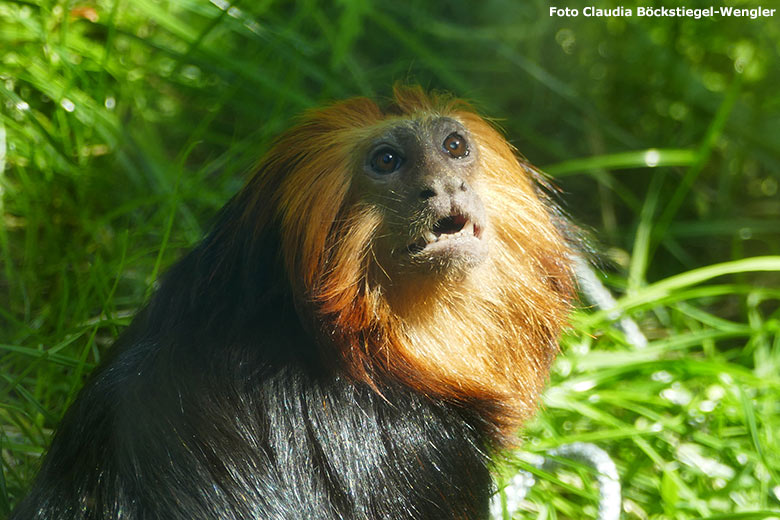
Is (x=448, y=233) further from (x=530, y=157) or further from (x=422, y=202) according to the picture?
(x=530, y=157)

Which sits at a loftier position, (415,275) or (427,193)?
(427,193)

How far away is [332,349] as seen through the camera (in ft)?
6.63

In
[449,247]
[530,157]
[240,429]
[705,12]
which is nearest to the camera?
[240,429]

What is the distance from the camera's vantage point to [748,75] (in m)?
4.47

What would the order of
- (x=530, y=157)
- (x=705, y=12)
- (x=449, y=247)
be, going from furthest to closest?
(x=530, y=157) < (x=705, y=12) < (x=449, y=247)

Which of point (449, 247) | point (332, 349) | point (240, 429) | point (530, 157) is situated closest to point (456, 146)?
point (449, 247)

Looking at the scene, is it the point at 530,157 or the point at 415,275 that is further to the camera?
the point at 530,157

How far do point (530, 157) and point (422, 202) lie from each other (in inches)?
100

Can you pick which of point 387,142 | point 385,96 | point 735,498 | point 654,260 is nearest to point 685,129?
point 654,260

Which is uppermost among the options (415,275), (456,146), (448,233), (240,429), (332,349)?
(456,146)

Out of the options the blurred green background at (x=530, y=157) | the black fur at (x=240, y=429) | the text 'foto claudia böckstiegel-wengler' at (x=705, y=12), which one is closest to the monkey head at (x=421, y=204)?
the black fur at (x=240, y=429)

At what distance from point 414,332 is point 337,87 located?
197 centimetres

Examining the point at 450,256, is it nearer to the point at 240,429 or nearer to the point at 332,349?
the point at 332,349

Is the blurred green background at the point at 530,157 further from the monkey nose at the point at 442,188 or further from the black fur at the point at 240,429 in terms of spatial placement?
the monkey nose at the point at 442,188
